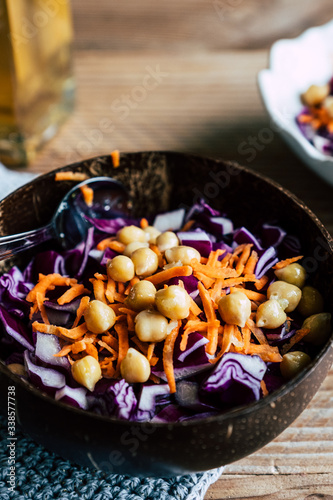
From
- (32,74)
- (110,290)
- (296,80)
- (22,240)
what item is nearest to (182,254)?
(110,290)

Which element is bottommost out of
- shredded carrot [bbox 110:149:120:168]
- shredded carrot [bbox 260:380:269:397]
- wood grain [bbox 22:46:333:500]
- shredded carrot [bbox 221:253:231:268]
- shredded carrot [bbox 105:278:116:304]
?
wood grain [bbox 22:46:333:500]

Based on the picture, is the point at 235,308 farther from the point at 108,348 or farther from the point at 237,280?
the point at 108,348

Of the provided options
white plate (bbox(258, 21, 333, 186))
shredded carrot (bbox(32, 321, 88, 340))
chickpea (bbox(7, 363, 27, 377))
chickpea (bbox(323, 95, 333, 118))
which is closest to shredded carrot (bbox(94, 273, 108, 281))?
shredded carrot (bbox(32, 321, 88, 340))

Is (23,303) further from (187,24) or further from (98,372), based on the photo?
(187,24)

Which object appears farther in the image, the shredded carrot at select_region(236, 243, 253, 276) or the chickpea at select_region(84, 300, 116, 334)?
the shredded carrot at select_region(236, 243, 253, 276)

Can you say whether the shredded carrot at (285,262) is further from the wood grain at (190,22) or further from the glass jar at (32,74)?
the wood grain at (190,22)

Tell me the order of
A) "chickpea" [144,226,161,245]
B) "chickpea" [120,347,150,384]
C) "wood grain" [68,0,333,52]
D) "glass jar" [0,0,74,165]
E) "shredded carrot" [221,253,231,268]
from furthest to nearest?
"wood grain" [68,0,333,52] < "glass jar" [0,0,74,165] < "chickpea" [144,226,161,245] < "shredded carrot" [221,253,231,268] < "chickpea" [120,347,150,384]

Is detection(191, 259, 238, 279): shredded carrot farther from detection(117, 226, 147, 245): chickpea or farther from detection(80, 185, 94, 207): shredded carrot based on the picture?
detection(80, 185, 94, 207): shredded carrot

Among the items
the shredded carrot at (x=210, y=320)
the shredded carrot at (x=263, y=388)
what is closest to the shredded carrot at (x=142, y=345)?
the shredded carrot at (x=210, y=320)
